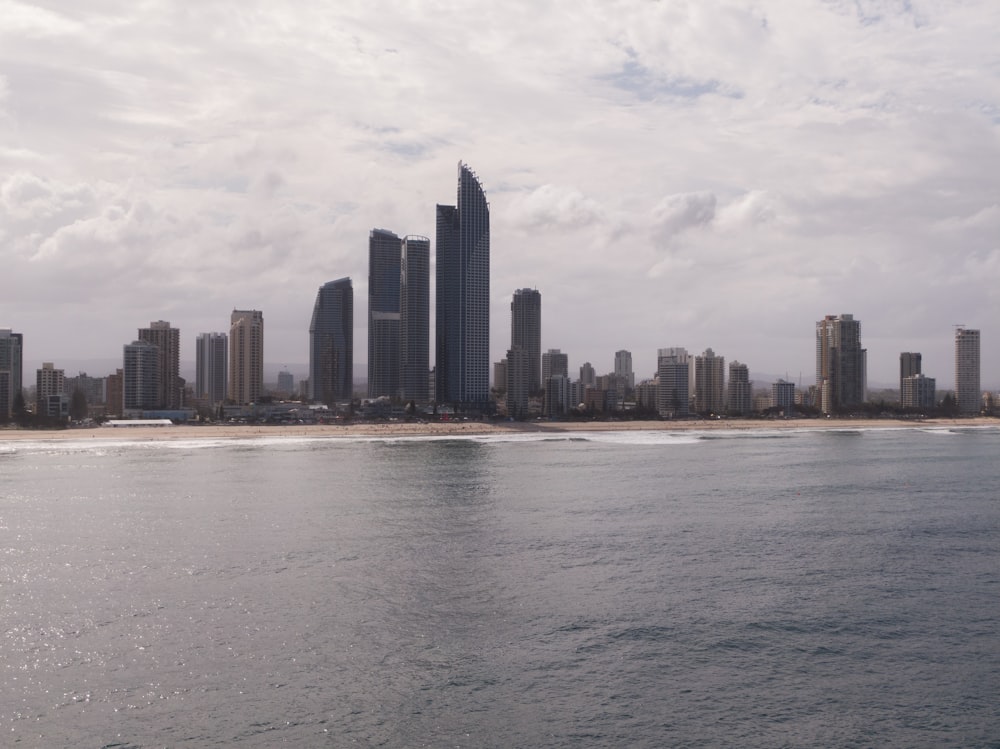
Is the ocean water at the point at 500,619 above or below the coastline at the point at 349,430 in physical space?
below

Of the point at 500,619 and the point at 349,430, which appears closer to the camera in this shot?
the point at 500,619

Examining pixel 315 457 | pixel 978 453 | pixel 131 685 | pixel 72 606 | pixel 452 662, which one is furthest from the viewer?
pixel 978 453

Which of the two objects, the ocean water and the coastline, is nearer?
the ocean water

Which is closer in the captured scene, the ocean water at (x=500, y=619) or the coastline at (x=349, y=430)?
the ocean water at (x=500, y=619)

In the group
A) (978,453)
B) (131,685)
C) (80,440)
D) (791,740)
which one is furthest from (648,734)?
(80,440)

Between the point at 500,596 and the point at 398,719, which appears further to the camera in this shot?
the point at 500,596

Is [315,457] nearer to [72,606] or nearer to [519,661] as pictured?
[72,606]

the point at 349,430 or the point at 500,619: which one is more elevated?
the point at 349,430

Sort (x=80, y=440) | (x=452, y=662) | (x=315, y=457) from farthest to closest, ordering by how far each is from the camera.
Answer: (x=80, y=440), (x=315, y=457), (x=452, y=662)
